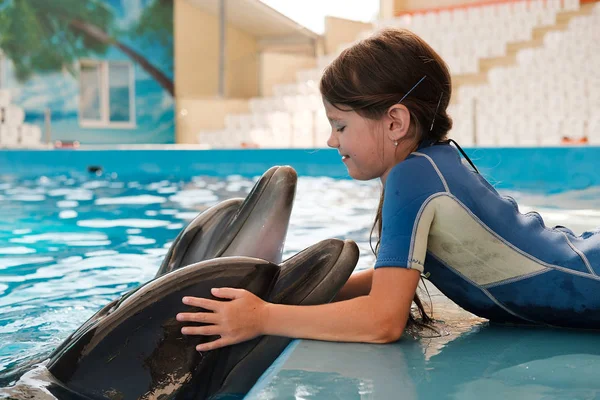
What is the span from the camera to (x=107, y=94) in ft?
70.2

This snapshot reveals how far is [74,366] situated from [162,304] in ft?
0.76

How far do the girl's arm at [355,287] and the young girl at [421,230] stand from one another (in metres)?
0.26

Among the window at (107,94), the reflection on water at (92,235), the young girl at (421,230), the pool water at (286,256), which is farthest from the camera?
the window at (107,94)

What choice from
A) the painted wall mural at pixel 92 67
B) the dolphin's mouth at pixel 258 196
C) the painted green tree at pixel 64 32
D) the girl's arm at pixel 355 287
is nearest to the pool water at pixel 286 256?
the girl's arm at pixel 355 287

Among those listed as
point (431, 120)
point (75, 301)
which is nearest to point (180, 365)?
point (431, 120)

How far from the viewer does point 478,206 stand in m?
1.80

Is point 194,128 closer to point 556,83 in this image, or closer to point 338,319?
point 556,83

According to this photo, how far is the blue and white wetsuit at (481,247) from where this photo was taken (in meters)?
Answer: 1.74

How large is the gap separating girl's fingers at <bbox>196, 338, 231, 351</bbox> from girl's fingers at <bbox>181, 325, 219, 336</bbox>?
2cm

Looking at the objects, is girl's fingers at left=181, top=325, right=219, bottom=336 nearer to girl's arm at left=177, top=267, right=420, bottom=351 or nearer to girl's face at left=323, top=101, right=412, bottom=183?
girl's arm at left=177, top=267, right=420, bottom=351

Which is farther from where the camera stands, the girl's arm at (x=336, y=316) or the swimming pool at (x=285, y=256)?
the girl's arm at (x=336, y=316)

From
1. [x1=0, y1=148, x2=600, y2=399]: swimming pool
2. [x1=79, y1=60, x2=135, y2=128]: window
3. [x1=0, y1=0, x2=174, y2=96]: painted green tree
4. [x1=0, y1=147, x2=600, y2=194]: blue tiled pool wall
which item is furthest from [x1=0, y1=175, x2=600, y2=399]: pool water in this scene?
[x1=0, y1=0, x2=174, y2=96]: painted green tree

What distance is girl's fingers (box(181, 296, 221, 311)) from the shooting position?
154 cm

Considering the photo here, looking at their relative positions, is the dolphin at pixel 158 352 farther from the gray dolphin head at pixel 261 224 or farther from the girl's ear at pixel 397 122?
the girl's ear at pixel 397 122
